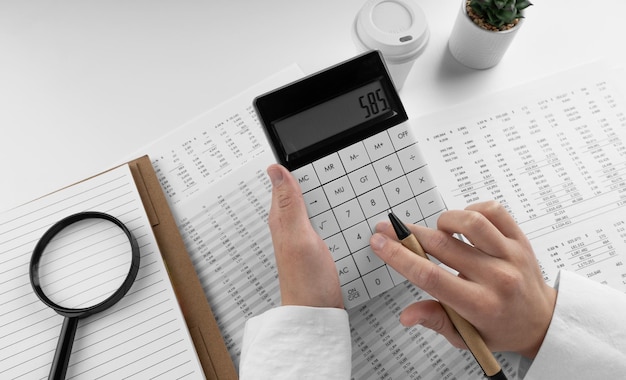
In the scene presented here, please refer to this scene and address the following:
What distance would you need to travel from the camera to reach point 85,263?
0.64m

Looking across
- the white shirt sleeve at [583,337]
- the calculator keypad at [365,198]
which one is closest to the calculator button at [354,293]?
the calculator keypad at [365,198]

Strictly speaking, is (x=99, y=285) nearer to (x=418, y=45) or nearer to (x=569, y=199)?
(x=418, y=45)

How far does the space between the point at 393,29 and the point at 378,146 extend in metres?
0.17

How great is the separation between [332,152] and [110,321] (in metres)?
0.37

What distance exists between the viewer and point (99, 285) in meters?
0.63

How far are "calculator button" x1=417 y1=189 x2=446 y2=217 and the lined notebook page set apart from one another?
0.35 metres

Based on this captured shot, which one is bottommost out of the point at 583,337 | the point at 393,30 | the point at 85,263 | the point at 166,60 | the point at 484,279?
the point at 583,337

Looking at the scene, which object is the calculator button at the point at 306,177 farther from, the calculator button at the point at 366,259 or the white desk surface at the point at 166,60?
the white desk surface at the point at 166,60

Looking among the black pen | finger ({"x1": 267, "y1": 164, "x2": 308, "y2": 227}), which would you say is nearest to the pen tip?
the black pen

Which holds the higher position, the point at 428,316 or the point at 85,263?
the point at 85,263

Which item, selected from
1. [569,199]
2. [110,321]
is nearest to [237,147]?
[110,321]

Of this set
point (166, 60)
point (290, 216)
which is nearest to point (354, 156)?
point (290, 216)

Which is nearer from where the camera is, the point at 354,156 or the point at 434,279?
the point at 434,279

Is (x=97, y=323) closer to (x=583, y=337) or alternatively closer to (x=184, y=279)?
(x=184, y=279)
